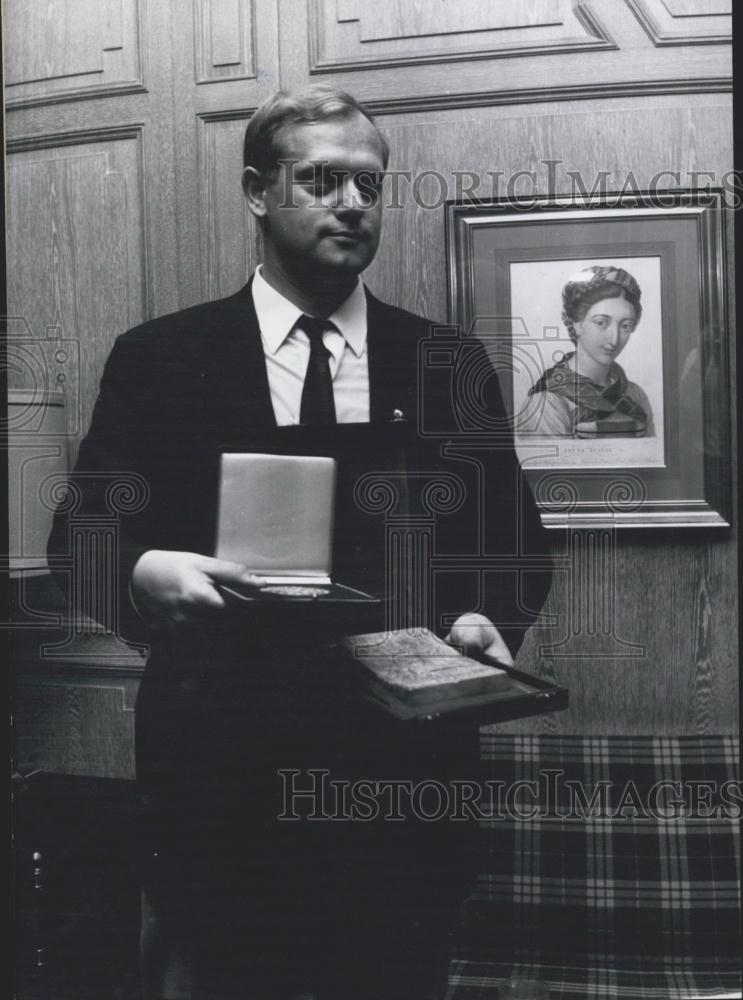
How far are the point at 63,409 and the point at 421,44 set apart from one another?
718mm

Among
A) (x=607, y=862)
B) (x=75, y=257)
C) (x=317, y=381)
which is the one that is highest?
(x=75, y=257)

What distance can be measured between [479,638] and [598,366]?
41 centimetres

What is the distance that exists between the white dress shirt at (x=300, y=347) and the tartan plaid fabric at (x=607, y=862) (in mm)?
526

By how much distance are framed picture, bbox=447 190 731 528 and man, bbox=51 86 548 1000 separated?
0.09 meters

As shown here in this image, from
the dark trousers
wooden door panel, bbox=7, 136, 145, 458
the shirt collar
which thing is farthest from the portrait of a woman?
wooden door panel, bbox=7, 136, 145, 458

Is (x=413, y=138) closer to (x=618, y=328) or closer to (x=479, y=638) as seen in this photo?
(x=618, y=328)

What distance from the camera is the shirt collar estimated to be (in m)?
1.06

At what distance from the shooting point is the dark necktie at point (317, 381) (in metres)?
1.05

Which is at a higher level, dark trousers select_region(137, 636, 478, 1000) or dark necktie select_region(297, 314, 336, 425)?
dark necktie select_region(297, 314, 336, 425)

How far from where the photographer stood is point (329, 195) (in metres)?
1.04

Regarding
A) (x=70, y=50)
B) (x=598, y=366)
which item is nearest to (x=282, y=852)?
(x=598, y=366)

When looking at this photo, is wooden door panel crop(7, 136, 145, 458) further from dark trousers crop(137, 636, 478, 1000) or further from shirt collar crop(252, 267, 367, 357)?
dark trousers crop(137, 636, 478, 1000)

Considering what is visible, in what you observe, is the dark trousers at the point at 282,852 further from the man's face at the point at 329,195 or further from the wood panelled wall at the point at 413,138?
the man's face at the point at 329,195

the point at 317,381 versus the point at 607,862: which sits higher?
the point at 317,381
